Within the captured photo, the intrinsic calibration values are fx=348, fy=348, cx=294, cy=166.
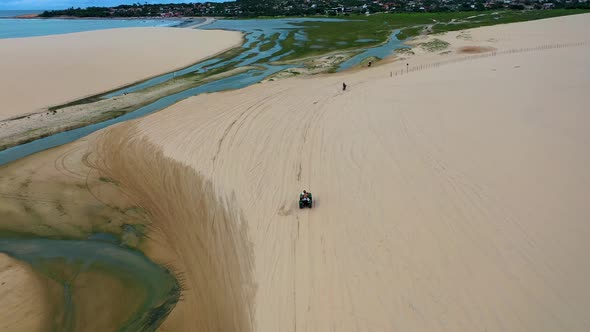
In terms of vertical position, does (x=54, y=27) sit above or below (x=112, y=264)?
above

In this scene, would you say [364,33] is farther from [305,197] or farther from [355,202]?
[305,197]

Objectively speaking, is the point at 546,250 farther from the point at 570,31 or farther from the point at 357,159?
the point at 570,31

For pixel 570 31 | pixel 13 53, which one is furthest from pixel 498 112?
pixel 13 53

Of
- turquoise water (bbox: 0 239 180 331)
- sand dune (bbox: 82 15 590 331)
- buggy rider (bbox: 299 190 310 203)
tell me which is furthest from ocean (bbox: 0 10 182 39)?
buggy rider (bbox: 299 190 310 203)

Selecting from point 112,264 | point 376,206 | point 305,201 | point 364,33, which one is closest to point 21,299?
point 112,264

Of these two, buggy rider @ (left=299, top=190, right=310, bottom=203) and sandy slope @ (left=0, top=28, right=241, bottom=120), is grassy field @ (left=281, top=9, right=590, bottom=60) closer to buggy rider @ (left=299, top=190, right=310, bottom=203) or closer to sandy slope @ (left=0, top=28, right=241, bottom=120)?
sandy slope @ (left=0, top=28, right=241, bottom=120)

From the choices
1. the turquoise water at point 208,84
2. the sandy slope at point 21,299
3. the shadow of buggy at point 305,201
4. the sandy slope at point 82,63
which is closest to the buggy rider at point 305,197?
the shadow of buggy at point 305,201

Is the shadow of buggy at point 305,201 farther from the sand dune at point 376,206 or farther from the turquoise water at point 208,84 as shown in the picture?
the turquoise water at point 208,84
